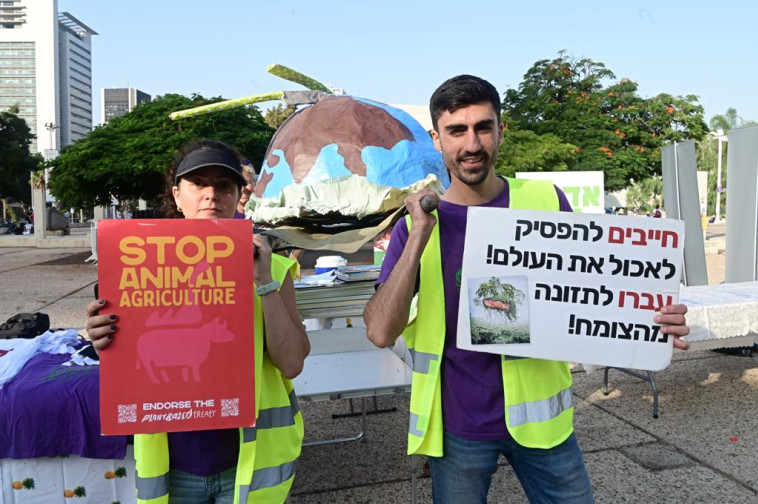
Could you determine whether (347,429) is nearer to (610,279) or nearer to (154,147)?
(610,279)

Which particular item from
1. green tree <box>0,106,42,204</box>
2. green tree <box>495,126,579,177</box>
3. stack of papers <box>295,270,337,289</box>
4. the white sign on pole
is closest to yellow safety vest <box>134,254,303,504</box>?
stack of papers <box>295,270,337,289</box>

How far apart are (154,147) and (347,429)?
14.9 meters

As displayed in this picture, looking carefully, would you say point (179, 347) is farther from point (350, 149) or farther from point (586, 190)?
point (586, 190)

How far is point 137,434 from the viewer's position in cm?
179

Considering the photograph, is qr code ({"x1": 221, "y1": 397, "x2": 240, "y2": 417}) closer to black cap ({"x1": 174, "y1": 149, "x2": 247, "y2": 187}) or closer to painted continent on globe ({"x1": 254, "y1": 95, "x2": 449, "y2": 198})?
black cap ({"x1": 174, "y1": 149, "x2": 247, "y2": 187})

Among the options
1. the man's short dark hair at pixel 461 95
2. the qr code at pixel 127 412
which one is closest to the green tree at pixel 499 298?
the man's short dark hair at pixel 461 95

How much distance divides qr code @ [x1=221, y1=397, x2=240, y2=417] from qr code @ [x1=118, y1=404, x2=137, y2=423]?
26cm

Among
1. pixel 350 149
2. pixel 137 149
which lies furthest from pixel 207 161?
pixel 137 149

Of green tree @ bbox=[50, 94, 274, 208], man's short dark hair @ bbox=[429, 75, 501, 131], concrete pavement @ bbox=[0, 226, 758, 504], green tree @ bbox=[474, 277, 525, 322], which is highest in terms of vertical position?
green tree @ bbox=[50, 94, 274, 208]

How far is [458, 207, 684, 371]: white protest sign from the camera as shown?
186 cm

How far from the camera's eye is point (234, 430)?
6.05ft

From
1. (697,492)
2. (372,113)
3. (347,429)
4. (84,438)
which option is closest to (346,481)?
(347,429)

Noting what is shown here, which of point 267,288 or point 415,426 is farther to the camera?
point 415,426

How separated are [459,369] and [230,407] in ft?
2.32
